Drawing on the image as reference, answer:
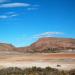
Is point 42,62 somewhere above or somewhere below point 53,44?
below

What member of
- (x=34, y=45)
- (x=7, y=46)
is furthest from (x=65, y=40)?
(x=7, y=46)

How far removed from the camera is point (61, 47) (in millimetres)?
107500

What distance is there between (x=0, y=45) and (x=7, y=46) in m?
5.07

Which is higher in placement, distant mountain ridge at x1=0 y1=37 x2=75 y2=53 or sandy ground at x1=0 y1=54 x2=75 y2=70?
distant mountain ridge at x1=0 y1=37 x2=75 y2=53

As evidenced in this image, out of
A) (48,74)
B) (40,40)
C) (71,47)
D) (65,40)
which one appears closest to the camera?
(48,74)

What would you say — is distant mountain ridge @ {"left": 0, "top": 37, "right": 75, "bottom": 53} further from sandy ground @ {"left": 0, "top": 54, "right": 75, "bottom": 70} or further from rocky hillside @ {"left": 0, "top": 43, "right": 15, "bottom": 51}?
sandy ground @ {"left": 0, "top": 54, "right": 75, "bottom": 70}

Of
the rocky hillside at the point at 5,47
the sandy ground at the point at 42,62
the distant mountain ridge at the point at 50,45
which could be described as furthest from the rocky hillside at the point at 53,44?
the sandy ground at the point at 42,62

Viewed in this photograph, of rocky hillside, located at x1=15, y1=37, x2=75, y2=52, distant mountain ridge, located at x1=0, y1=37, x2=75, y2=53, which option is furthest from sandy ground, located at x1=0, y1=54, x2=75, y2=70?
rocky hillside, located at x1=15, y1=37, x2=75, y2=52

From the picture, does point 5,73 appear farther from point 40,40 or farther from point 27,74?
point 40,40

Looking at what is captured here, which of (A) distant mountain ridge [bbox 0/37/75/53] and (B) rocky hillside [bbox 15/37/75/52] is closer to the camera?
(A) distant mountain ridge [bbox 0/37/75/53]

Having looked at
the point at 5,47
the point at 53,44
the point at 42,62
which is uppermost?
the point at 5,47

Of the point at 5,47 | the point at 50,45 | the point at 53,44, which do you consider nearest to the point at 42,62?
the point at 53,44

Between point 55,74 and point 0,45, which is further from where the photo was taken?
point 0,45

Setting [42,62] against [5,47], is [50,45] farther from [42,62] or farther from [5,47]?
[42,62]
